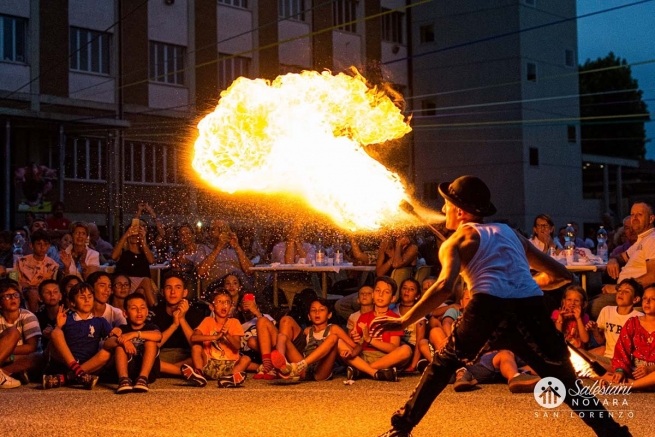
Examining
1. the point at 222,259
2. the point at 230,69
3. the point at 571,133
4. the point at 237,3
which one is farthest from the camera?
the point at 571,133

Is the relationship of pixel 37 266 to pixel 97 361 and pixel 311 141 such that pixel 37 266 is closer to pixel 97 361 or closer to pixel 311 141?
pixel 97 361

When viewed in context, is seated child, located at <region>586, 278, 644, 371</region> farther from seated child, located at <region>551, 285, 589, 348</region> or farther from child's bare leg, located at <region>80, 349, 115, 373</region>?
child's bare leg, located at <region>80, 349, 115, 373</region>

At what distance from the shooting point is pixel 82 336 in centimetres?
855

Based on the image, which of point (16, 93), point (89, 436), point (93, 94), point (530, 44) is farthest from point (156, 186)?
point (89, 436)

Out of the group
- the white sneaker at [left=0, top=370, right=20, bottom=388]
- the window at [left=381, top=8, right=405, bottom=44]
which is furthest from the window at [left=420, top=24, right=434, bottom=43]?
the white sneaker at [left=0, top=370, right=20, bottom=388]

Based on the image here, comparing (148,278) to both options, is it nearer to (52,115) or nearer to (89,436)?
(89,436)

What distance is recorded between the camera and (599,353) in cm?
855

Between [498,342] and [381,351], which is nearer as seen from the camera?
[498,342]

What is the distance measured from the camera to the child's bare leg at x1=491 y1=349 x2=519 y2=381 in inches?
314

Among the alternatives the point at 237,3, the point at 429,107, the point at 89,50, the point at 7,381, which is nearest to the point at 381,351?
the point at 7,381

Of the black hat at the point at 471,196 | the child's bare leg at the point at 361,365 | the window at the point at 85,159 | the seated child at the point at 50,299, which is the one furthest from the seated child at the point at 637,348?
the window at the point at 85,159

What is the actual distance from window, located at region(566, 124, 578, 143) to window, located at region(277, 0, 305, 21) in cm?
1220

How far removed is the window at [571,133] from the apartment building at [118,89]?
38.6 feet

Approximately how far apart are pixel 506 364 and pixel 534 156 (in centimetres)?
2545
